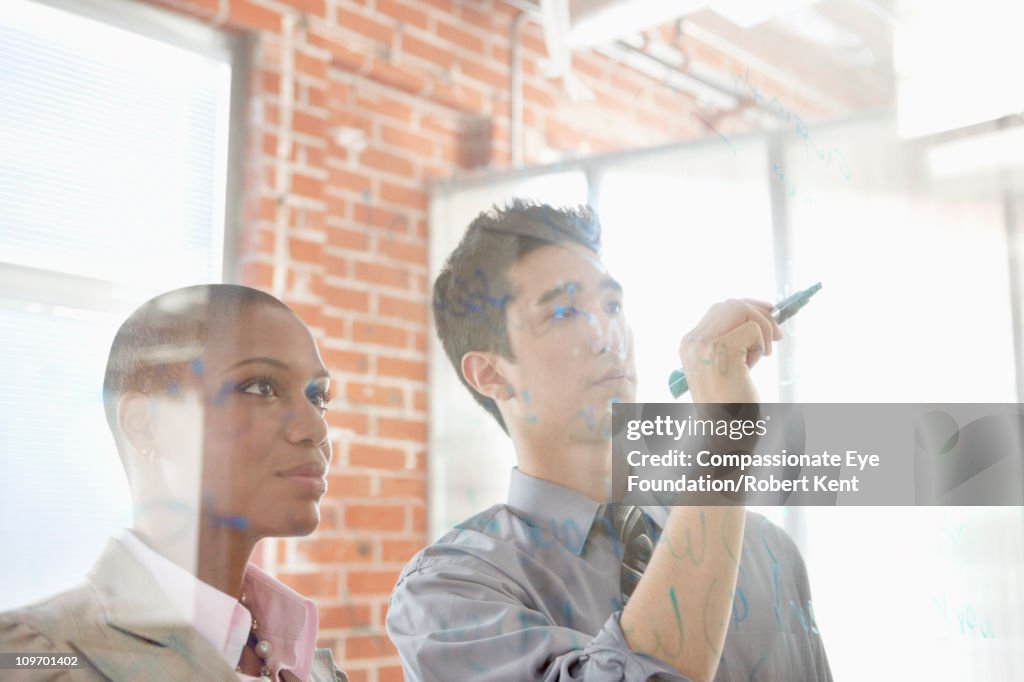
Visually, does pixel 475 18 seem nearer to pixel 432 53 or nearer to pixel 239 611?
pixel 432 53

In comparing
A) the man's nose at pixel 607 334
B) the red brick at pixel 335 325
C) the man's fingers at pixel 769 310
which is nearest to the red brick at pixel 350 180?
the red brick at pixel 335 325

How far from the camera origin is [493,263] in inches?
28.7

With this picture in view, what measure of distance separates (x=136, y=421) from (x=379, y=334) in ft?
0.61

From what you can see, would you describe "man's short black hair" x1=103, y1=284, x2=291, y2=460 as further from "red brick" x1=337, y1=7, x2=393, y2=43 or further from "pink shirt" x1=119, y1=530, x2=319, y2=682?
"red brick" x1=337, y1=7, x2=393, y2=43

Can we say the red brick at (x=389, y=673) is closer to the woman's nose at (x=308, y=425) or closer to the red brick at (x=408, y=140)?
the woman's nose at (x=308, y=425)

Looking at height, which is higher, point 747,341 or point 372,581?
point 747,341

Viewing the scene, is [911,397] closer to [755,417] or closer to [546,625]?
[755,417]

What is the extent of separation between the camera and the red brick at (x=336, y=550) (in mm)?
718

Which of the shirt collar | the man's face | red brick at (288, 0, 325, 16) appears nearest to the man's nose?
the man's face

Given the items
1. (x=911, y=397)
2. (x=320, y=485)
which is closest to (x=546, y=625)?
(x=320, y=485)

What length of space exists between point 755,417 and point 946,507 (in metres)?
0.16

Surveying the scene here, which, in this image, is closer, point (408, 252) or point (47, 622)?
point (47, 622)

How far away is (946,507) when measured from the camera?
726 mm

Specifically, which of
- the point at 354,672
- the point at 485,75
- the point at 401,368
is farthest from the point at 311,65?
the point at 354,672
